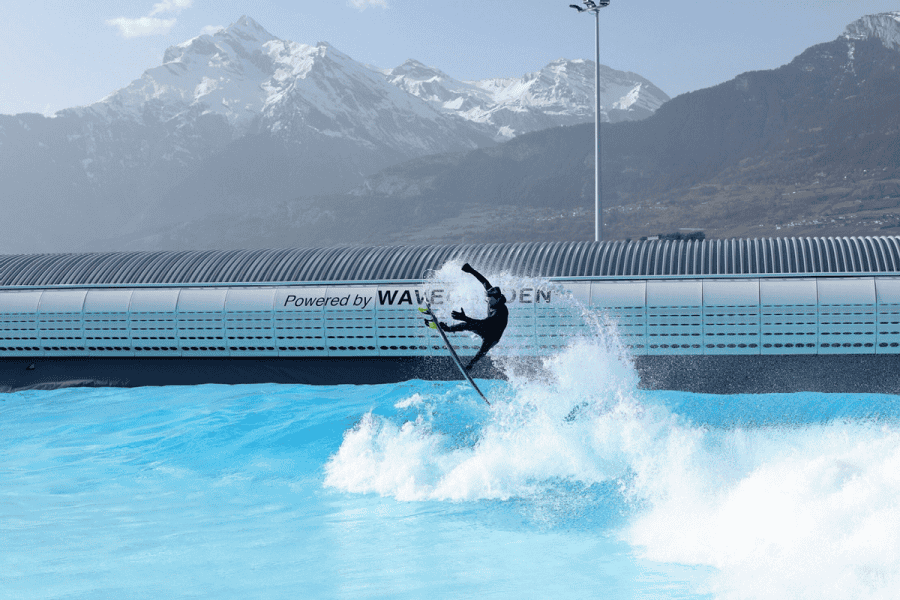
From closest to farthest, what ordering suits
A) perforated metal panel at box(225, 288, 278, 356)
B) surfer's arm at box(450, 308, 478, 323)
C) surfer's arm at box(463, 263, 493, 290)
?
1. surfer's arm at box(463, 263, 493, 290)
2. surfer's arm at box(450, 308, 478, 323)
3. perforated metal panel at box(225, 288, 278, 356)

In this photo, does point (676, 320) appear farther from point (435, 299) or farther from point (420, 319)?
point (420, 319)

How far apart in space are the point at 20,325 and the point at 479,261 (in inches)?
472

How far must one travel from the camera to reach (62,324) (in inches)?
810

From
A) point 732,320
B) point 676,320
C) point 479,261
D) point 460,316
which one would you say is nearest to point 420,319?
point 479,261

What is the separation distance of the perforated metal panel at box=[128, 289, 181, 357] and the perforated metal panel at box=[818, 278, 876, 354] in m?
14.8

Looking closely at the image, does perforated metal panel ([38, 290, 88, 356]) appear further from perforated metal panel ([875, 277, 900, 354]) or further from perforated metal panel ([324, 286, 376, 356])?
perforated metal panel ([875, 277, 900, 354])

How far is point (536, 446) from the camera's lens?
12164mm

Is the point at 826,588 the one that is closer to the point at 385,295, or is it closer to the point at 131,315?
the point at 385,295

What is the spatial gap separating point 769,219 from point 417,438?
158762 mm

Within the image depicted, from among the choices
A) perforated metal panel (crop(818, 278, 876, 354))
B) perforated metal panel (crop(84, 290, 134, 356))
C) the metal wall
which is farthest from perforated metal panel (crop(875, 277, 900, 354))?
perforated metal panel (crop(84, 290, 134, 356))

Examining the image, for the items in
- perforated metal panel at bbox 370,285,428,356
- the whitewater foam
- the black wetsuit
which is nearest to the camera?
the whitewater foam

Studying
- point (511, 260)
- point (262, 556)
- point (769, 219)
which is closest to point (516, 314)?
point (511, 260)

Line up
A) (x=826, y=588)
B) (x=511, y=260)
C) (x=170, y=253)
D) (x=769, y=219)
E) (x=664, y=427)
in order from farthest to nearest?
(x=769, y=219)
(x=170, y=253)
(x=511, y=260)
(x=664, y=427)
(x=826, y=588)

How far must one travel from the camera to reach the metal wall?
16.6m
